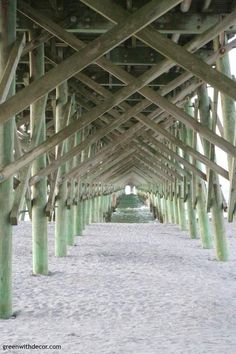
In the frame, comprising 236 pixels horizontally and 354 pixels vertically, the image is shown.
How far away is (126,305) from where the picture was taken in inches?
210

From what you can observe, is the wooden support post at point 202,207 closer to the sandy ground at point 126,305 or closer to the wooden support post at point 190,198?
the sandy ground at point 126,305

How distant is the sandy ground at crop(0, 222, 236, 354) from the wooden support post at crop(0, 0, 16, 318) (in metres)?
0.28

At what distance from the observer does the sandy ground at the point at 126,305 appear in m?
4.11

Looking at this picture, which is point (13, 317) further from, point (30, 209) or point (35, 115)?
point (35, 115)

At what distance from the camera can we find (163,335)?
14.0ft

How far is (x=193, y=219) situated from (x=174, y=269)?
5.36 meters

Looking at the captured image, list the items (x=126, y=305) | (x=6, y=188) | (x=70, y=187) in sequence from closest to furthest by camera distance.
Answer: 1. (x=6, y=188)
2. (x=126, y=305)
3. (x=70, y=187)

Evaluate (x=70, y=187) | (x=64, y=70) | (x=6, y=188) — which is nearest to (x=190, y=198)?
(x=70, y=187)

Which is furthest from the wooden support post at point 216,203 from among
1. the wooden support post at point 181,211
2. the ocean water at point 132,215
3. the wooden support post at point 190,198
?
the ocean water at point 132,215

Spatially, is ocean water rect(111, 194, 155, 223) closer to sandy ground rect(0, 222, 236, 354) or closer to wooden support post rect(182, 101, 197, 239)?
wooden support post rect(182, 101, 197, 239)

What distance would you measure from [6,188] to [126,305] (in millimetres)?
1812

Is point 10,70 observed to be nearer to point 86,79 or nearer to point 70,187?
point 86,79

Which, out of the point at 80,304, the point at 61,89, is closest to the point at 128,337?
the point at 80,304

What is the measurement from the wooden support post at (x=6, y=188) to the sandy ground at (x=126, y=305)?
28cm
